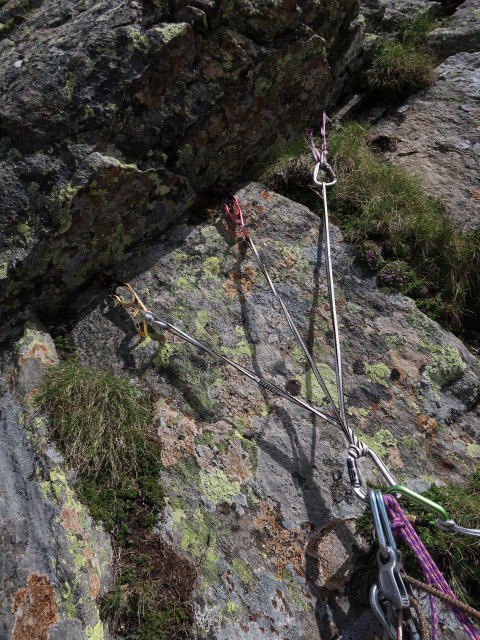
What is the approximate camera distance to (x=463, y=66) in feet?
21.3

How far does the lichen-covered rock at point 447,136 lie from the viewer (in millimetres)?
5231

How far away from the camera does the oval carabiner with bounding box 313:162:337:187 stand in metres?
4.90

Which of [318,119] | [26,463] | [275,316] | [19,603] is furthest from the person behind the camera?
[318,119]

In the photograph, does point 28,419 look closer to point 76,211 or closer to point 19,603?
point 19,603

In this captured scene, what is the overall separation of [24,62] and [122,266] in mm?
2067

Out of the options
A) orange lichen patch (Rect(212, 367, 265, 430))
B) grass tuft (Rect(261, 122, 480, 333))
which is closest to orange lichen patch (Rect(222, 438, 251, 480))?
orange lichen patch (Rect(212, 367, 265, 430))

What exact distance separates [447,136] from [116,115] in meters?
4.07

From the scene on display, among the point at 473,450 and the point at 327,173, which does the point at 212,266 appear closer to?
the point at 327,173

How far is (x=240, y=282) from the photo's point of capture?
460cm

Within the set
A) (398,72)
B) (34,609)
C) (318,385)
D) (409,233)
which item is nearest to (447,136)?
(398,72)

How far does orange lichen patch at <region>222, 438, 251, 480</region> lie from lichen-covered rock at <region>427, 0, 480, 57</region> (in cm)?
661

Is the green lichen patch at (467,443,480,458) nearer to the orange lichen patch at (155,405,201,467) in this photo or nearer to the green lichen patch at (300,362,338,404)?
the green lichen patch at (300,362,338,404)

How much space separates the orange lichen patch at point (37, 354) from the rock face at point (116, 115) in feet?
1.48

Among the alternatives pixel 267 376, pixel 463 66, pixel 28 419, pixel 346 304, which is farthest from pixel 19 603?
pixel 463 66
